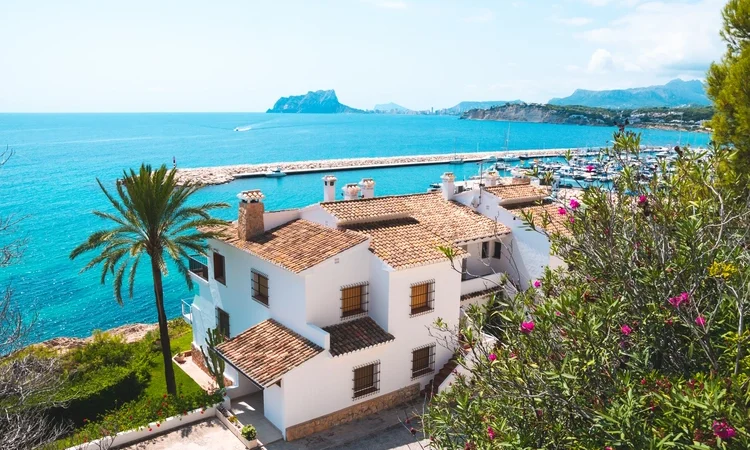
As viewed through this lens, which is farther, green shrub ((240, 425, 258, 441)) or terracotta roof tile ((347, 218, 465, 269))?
terracotta roof tile ((347, 218, 465, 269))

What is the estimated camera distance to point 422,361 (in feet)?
67.7

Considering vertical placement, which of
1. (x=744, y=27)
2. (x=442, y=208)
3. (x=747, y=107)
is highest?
(x=744, y=27)

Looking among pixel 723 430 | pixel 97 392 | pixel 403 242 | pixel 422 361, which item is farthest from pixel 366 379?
pixel 723 430

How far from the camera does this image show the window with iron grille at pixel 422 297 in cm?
1984

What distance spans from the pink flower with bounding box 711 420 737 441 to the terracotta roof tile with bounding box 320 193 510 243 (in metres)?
16.6

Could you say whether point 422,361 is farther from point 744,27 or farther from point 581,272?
point 744,27

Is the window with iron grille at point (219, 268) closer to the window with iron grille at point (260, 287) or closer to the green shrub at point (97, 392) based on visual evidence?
the window with iron grille at point (260, 287)

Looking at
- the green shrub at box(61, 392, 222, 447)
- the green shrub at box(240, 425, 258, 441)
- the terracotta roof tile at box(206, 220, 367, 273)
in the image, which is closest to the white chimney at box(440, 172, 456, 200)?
the terracotta roof tile at box(206, 220, 367, 273)

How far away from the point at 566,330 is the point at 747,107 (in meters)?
9.03

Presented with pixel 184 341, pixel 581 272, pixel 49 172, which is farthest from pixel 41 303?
pixel 49 172

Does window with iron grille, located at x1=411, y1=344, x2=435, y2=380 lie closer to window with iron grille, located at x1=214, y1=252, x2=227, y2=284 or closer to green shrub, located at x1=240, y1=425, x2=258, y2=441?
green shrub, located at x1=240, y1=425, x2=258, y2=441

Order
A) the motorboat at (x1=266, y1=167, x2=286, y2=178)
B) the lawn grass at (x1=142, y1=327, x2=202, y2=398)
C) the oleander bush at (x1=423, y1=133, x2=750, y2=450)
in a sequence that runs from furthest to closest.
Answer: the motorboat at (x1=266, y1=167, x2=286, y2=178), the lawn grass at (x1=142, y1=327, x2=202, y2=398), the oleander bush at (x1=423, y1=133, x2=750, y2=450)

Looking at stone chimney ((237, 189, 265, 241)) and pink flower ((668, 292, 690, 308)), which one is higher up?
pink flower ((668, 292, 690, 308))

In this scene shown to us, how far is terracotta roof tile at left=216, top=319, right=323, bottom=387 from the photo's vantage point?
17.5 metres
